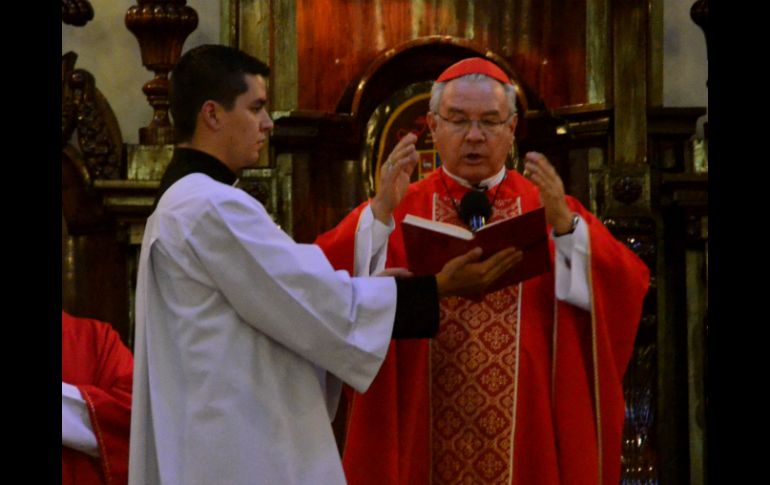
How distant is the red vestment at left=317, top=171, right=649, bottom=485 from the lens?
4.25 meters

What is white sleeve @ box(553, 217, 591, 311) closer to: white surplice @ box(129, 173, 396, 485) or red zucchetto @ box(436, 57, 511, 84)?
red zucchetto @ box(436, 57, 511, 84)

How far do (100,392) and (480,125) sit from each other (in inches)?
53.8

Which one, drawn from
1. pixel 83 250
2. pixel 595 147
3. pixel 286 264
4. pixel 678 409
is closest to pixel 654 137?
pixel 595 147

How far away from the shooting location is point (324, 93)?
6.11 metres

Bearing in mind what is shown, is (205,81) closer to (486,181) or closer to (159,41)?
(486,181)

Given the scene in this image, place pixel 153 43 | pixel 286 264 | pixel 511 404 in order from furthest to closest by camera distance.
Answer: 1. pixel 153 43
2. pixel 511 404
3. pixel 286 264

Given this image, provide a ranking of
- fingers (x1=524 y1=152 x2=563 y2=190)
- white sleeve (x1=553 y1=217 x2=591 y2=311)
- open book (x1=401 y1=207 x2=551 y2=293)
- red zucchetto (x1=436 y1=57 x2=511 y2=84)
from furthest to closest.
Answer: red zucchetto (x1=436 y1=57 x2=511 y2=84) < white sleeve (x1=553 y1=217 x2=591 y2=311) < fingers (x1=524 y1=152 x2=563 y2=190) < open book (x1=401 y1=207 x2=551 y2=293)

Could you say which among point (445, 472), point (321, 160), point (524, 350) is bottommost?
point (445, 472)

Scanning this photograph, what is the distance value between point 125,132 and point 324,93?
837 millimetres

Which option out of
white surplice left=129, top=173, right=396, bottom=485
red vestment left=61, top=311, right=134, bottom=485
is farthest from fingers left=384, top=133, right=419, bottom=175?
red vestment left=61, top=311, right=134, bottom=485

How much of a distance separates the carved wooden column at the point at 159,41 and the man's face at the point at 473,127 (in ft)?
5.59

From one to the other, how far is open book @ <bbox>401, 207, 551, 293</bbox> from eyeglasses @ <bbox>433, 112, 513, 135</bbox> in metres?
0.58

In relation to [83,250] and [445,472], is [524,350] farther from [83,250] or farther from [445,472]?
[83,250]

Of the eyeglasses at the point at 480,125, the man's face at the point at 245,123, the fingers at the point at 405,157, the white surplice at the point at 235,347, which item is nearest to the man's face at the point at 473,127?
the eyeglasses at the point at 480,125
